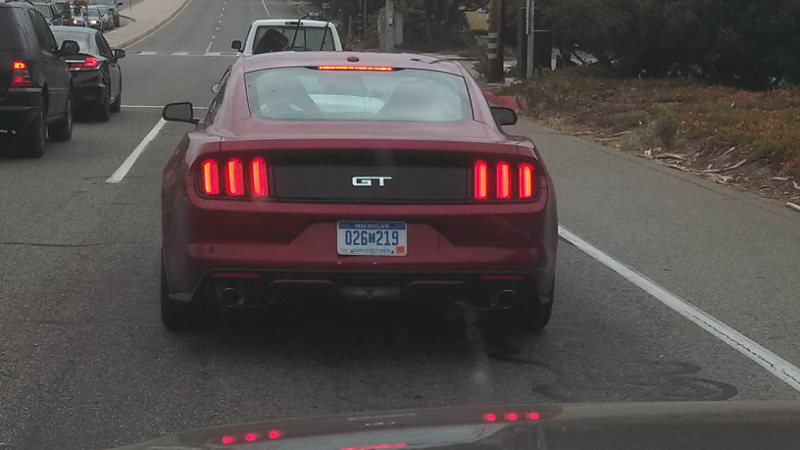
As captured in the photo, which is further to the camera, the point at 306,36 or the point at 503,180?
the point at 306,36

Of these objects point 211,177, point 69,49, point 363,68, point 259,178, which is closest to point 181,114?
point 363,68

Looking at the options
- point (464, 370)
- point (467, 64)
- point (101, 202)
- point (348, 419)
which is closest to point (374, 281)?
point (464, 370)

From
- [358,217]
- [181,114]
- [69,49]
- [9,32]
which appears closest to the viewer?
[358,217]

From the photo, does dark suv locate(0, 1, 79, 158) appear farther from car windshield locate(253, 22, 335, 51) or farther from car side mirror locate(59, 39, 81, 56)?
car windshield locate(253, 22, 335, 51)

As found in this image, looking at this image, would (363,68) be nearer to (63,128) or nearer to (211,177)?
(211,177)

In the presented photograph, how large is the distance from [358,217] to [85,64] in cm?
1460

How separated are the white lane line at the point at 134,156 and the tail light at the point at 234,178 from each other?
714 centimetres

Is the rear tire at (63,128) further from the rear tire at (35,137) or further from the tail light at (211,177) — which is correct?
the tail light at (211,177)

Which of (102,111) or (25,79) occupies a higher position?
(25,79)

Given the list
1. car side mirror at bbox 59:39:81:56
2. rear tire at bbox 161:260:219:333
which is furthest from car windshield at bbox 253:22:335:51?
rear tire at bbox 161:260:219:333

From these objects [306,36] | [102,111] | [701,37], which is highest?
[306,36]

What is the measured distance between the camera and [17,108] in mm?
14141

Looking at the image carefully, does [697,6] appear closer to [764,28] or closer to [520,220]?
[764,28]

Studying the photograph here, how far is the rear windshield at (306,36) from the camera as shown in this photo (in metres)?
19.8
